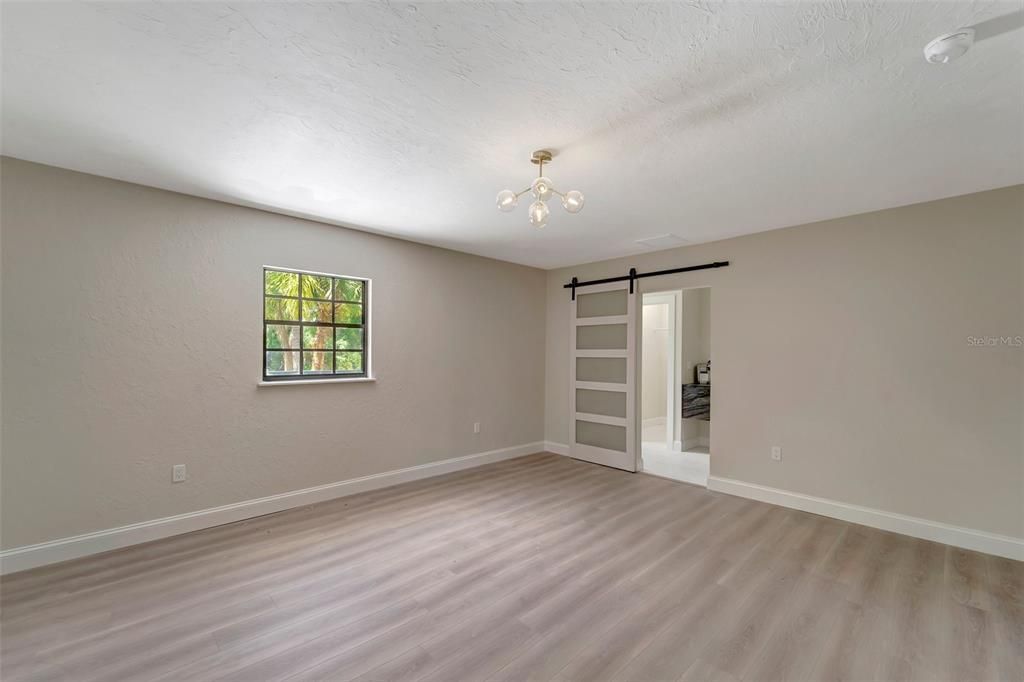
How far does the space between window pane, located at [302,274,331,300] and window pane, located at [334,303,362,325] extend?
0.50 feet

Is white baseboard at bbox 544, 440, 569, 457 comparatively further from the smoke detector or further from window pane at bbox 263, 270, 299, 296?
the smoke detector

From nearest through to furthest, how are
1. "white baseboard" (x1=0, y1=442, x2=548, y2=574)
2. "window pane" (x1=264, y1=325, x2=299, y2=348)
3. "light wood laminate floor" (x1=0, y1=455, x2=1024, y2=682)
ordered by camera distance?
"light wood laminate floor" (x1=0, y1=455, x2=1024, y2=682) → "white baseboard" (x1=0, y1=442, x2=548, y2=574) → "window pane" (x1=264, y1=325, x2=299, y2=348)

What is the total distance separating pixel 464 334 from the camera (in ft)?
16.6

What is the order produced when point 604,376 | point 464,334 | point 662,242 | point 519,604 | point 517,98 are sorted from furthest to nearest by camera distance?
point 604,376, point 464,334, point 662,242, point 519,604, point 517,98

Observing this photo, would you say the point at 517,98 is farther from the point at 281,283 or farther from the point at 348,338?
the point at 348,338

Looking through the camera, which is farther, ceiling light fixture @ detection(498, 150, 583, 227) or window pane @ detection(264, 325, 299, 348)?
window pane @ detection(264, 325, 299, 348)

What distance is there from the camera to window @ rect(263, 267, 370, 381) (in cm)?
376

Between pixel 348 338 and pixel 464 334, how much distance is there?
137 centimetres

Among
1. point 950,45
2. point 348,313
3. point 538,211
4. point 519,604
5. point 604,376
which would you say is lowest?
point 519,604

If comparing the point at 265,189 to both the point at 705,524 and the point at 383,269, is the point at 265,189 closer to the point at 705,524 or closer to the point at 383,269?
the point at 383,269

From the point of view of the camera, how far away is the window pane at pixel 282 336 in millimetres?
3737

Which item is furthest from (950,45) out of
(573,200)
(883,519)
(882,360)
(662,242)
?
(883,519)

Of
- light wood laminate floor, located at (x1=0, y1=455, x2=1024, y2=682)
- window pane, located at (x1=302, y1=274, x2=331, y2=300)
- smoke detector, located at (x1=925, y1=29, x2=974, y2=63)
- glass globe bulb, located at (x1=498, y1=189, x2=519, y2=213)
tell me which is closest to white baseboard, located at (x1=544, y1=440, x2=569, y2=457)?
light wood laminate floor, located at (x1=0, y1=455, x2=1024, y2=682)

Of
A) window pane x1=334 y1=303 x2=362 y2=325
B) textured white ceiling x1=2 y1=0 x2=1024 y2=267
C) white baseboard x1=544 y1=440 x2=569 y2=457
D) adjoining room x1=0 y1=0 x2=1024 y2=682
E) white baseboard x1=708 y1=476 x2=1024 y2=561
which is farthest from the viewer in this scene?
white baseboard x1=544 y1=440 x2=569 y2=457
